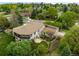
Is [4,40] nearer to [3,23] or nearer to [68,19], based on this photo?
[3,23]

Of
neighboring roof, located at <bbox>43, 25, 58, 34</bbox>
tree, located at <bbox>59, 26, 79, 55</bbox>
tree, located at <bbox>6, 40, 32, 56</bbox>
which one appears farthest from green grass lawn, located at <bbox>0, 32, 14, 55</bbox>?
tree, located at <bbox>59, 26, 79, 55</bbox>

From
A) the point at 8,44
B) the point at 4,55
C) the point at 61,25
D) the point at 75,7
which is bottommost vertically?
the point at 4,55

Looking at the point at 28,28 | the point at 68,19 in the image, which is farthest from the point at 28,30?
the point at 68,19

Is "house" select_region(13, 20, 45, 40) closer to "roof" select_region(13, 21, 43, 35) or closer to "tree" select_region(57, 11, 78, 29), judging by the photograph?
"roof" select_region(13, 21, 43, 35)

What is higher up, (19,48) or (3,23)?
(3,23)

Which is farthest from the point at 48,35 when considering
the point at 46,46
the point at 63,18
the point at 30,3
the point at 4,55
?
the point at 4,55

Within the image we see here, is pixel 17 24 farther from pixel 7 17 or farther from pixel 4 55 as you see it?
Result: pixel 4 55

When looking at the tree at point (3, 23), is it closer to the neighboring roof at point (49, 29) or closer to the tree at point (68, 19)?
the neighboring roof at point (49, 29)
